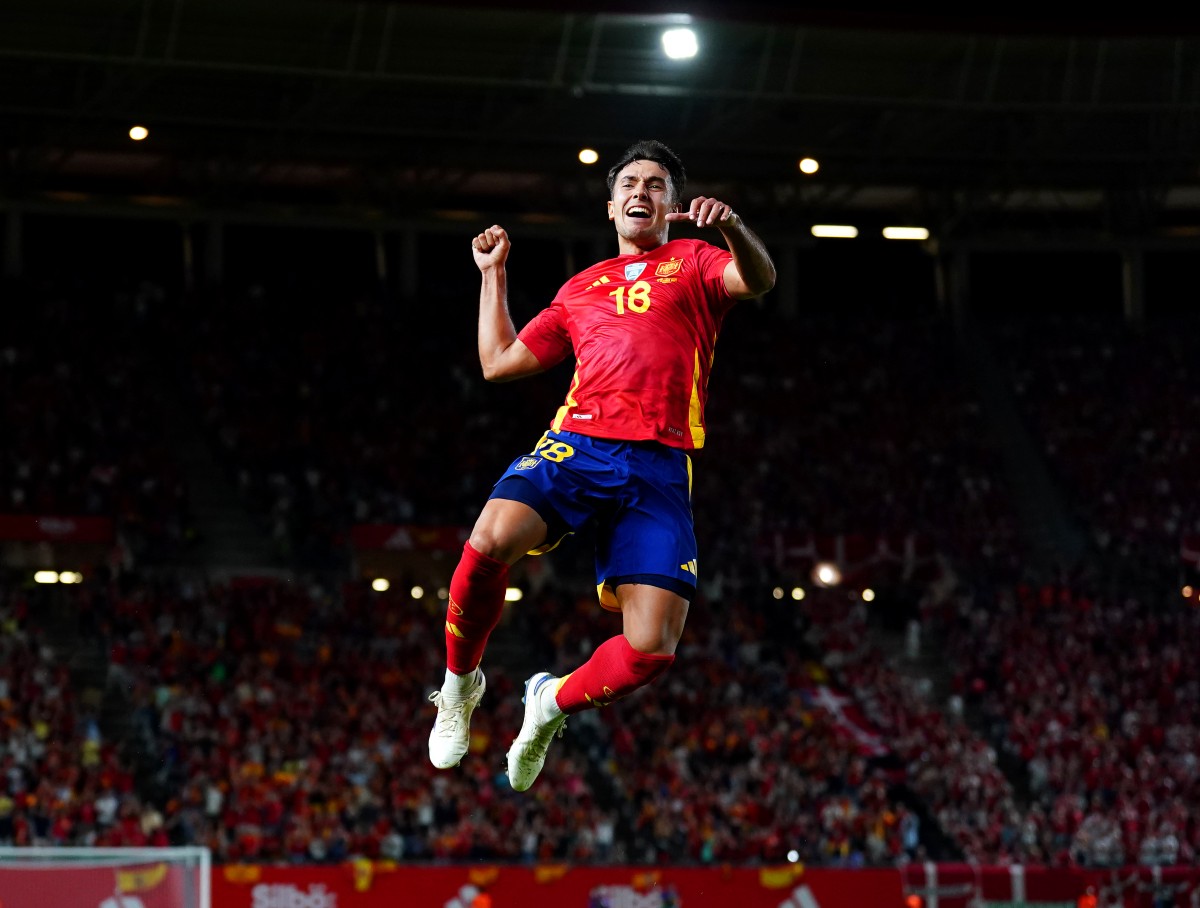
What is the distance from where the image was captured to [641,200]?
26.8ft

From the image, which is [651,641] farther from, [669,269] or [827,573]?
[827,573]

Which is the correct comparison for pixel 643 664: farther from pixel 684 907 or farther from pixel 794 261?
pixel 794 261

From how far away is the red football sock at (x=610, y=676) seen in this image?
7844 millimetres

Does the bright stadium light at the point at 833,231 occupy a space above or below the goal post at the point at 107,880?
above

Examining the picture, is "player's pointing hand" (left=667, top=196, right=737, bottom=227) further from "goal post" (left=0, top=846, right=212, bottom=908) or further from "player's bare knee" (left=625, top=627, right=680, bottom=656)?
"goal post" (left=0, top=846, right=212, bottom=908)

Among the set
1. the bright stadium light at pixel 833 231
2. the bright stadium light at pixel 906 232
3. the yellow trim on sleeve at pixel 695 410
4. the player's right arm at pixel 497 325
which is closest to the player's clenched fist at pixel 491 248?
the player's right arm at pixel 497 325

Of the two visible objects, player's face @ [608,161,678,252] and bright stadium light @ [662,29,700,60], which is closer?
player's face @ [608,161,678,252]

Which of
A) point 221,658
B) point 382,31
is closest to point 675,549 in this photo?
point 221,658

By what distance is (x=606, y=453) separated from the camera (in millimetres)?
7977

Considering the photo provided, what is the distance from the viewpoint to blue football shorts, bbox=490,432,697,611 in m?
7.86

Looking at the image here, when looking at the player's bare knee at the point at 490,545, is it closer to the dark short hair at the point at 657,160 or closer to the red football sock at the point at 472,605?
the red football sock at the point at 472,605

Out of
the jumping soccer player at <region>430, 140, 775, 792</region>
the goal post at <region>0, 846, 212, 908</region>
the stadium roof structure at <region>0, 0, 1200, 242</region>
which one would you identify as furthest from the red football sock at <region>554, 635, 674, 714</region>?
the stadium roof structure at <region>0, 0, 1200, 242</region>

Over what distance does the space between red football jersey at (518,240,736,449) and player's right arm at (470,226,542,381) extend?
0.86 ft

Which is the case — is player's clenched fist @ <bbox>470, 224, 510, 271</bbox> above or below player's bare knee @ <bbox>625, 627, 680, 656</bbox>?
above
